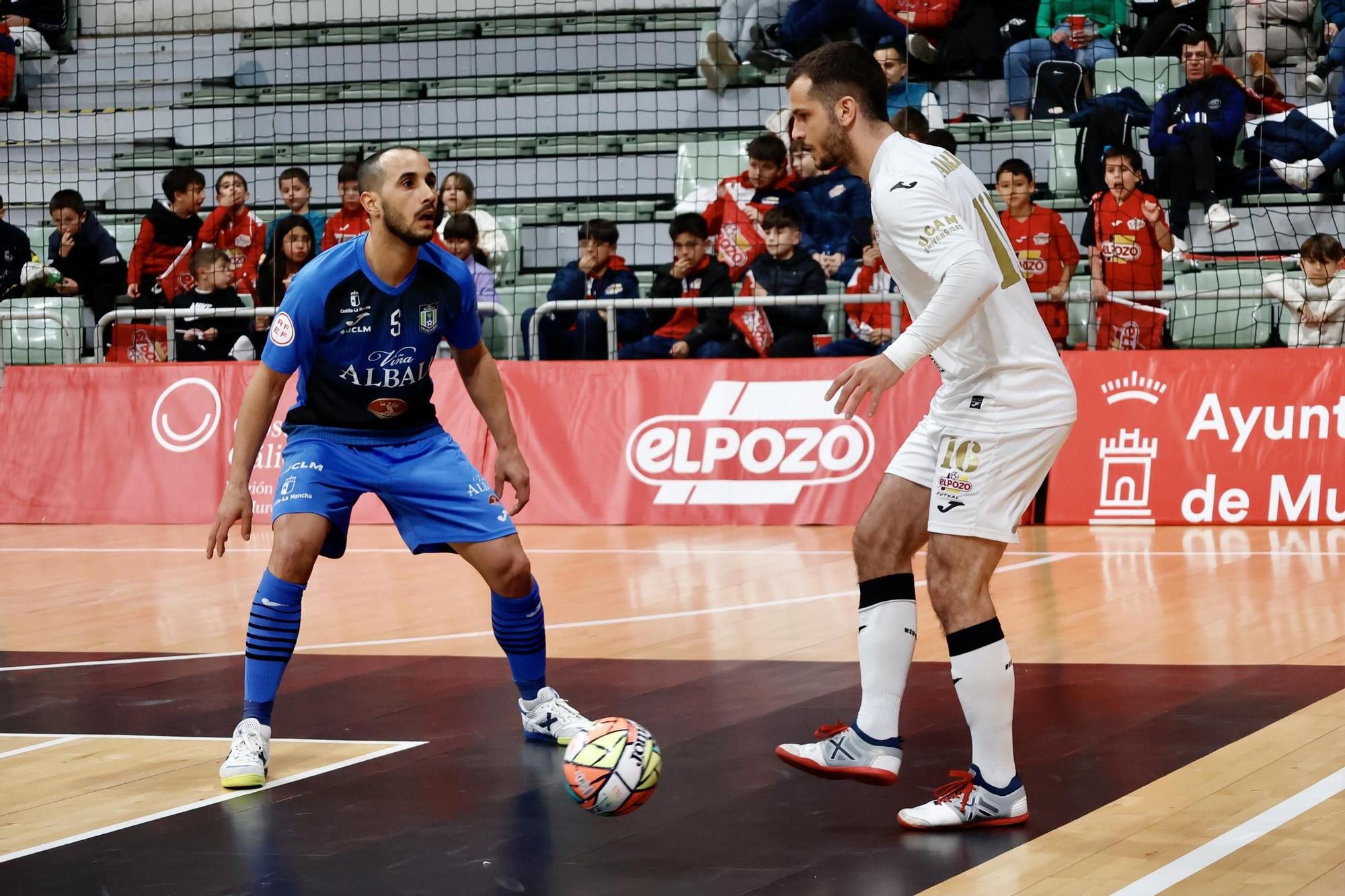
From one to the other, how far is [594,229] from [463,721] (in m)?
7.66

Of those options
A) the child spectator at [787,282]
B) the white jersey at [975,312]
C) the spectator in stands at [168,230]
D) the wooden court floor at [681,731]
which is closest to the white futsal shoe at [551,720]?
the wooden court floor at [681,731]

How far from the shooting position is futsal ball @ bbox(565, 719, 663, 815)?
4.21 m

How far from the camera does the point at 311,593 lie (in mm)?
8984

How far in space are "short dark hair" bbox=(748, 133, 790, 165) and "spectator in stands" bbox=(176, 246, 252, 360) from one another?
4.52 m

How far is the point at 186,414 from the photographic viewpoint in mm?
12500

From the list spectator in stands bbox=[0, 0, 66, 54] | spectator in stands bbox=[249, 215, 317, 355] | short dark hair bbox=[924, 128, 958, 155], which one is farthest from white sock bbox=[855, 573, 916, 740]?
spectator in stands bbox=[0, 0, 66, 54]

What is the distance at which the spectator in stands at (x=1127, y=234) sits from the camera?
12.1 meters

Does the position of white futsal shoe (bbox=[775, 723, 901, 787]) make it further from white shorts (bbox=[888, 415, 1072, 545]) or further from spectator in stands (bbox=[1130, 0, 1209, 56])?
spectator in stands (bbox=[1130, 0, 1209, 56])

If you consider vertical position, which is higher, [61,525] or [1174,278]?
[1174,278]

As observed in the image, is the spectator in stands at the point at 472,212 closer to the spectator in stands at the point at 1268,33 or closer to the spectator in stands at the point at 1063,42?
the spectator in stands at the point at 1063,42

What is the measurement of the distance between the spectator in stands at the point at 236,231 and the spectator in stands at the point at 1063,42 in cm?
678

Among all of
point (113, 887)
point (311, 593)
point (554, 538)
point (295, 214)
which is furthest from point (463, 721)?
point (295, 214)

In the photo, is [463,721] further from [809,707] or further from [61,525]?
[61,525]

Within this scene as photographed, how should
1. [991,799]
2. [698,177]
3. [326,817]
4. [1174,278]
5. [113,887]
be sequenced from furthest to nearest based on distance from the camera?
[698,177], [1174,278], [326,817], [991,799], [113,887]
